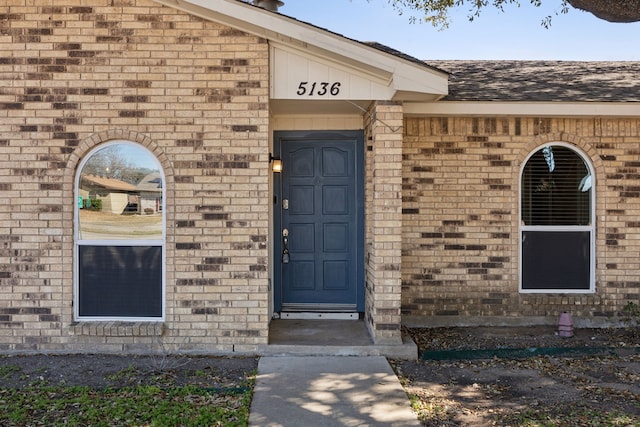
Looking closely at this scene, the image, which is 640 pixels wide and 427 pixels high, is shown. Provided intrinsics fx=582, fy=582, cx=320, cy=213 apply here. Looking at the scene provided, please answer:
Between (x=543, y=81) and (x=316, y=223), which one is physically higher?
(x=543, y=81)

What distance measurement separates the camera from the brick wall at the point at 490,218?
8.01 metres

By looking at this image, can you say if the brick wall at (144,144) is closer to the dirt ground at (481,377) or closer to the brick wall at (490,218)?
the dirt ground at (481,377)

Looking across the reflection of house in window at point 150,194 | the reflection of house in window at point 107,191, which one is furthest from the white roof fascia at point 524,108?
the reflection of house in window at point 107,191

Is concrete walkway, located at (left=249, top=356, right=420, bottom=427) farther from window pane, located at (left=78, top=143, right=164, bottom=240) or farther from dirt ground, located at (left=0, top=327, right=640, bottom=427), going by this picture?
window pane, located at (left=78, top=143, right=164, bottom=240)

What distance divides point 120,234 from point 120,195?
448mm

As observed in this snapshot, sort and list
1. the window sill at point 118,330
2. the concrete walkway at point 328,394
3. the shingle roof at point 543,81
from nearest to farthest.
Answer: the concrete walkway at point 328,394 < the window sill at point 118,330 < the shingle roof at point 543,81

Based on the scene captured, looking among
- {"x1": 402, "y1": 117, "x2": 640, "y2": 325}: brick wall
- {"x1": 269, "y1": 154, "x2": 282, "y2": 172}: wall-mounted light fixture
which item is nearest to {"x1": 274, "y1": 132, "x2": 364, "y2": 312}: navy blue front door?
{"x1": 269, "y1": 154, "x2": 282, "y2": 172}: wall-mounted light fixture

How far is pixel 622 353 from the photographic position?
680 centimetres

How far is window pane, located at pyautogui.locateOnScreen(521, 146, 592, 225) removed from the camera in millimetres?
8086

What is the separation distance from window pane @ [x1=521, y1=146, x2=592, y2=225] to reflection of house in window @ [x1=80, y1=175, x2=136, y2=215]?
17.2ft

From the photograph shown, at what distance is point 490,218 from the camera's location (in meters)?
8.02

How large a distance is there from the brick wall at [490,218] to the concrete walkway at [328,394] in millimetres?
2069

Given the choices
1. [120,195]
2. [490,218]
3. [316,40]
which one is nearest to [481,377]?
[490,218]

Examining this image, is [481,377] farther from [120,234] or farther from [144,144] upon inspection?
[144,144]
